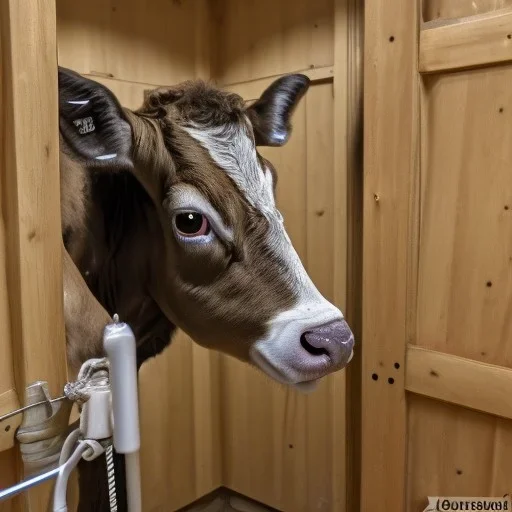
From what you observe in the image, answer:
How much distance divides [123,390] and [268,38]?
1047mm

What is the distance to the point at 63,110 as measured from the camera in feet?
2.77

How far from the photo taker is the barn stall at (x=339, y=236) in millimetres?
711

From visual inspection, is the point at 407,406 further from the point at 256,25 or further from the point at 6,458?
the point at 256,25

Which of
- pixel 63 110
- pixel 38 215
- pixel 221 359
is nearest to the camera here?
pixel 38 215

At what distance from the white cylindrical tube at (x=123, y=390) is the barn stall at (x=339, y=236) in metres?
0.11

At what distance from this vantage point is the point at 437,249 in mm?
1146

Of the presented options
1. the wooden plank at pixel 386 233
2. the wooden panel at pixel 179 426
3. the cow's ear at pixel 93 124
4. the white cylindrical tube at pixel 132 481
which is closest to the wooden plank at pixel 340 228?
the wooden plank at pixel 386 233

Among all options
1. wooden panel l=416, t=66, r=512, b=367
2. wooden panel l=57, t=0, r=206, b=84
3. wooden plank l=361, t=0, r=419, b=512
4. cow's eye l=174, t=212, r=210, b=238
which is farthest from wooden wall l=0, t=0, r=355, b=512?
cow's eye l=174, t=212, r=210, b=238

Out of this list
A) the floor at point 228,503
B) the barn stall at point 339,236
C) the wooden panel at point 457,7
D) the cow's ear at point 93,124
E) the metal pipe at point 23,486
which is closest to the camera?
the metal pipe at point 23,486

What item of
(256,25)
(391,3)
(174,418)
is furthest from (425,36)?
(174,418)

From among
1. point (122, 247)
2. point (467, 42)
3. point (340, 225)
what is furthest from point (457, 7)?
point (122, 247)

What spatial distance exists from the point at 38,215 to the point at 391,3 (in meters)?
0.84

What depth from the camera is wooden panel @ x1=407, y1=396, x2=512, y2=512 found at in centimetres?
110

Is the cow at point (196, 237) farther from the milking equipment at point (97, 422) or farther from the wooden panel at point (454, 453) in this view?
the wooden panel at point (454, 453)
